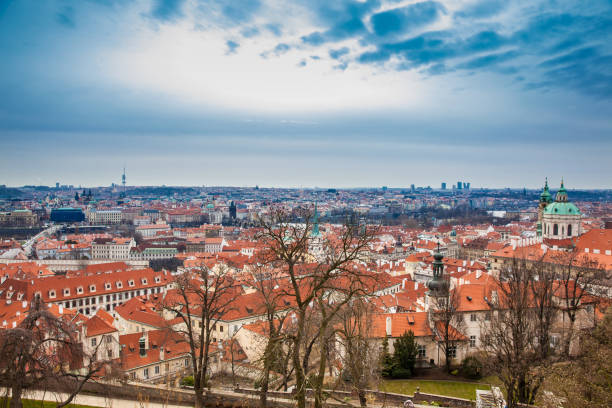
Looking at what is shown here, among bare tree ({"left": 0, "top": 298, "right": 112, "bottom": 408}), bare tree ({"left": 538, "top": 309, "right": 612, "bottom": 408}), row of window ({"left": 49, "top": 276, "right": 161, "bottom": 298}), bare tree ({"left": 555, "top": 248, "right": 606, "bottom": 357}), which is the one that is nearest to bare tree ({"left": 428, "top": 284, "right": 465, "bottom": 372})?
bare tree ({"left": 555, "top": 248, "right": 606, "bottom": 357})

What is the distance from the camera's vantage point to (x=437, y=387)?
25.3 meters

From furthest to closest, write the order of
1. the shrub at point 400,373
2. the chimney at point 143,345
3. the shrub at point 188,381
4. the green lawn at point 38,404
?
the chimney at point 143,345 < the shrub at point 400,373 < the shrub at point 188,381 < the green lawn at point 38,404

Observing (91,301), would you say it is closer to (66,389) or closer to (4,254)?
(66,389)

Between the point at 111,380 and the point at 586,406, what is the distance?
19574 millimetres

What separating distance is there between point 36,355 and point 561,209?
7845 centimetres

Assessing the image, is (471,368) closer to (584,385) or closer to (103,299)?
(584,385)

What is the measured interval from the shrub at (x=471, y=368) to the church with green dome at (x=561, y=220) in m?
54.1

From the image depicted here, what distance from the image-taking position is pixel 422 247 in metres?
97.9

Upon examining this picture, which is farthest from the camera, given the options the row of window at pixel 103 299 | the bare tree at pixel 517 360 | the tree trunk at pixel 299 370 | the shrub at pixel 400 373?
the row of window at pixel 103 299

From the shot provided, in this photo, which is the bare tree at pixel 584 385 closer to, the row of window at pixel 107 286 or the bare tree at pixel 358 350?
the bare tree at pixel 358 350

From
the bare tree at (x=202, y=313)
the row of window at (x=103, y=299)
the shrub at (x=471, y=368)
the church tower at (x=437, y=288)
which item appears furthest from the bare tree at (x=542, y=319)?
the row of window at (x=103, y=299)

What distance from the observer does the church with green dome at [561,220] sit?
72188 millimetres

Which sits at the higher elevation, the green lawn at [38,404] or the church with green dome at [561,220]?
the church with green dome at [561,220]

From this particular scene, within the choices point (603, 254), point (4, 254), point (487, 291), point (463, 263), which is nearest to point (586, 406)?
point (487, 291)
